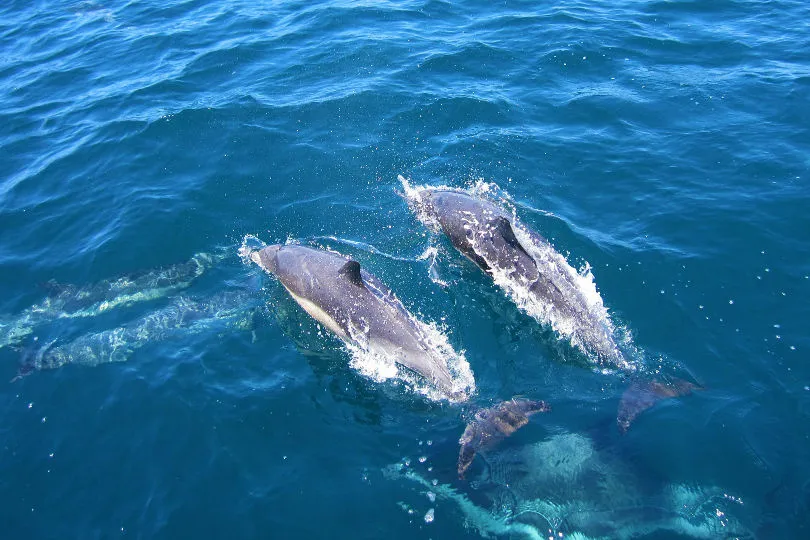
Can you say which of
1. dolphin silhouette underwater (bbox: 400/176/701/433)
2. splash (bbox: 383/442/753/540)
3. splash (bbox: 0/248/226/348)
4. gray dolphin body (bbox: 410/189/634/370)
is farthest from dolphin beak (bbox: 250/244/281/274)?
splash (bbox: 383/442/753/540)

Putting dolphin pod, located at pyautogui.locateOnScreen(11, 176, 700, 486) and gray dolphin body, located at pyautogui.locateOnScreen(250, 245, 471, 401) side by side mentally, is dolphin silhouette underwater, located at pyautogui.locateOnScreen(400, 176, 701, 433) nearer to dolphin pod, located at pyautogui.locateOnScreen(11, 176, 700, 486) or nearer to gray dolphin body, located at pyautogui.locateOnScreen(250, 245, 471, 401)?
dolphin pod, located at pyautogui.locateOnScreen(11, 176, 700, 486)

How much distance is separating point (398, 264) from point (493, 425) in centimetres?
551

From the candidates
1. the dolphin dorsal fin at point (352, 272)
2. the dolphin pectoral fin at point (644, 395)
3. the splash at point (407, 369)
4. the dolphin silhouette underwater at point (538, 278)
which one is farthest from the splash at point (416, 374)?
the dolphin pectoral fin at point (644, 395)

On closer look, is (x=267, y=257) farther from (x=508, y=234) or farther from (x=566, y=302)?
(x=566, y=302)

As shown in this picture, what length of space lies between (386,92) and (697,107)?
10889 mm

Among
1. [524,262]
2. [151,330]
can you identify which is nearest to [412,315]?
[524,262]

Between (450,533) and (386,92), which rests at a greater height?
(386,92)

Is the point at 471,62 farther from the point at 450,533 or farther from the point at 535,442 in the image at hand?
the point at 450,533

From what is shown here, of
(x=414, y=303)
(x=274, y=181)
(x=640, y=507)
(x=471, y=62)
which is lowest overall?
(x=640, y=507)

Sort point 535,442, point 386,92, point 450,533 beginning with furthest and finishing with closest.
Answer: point 386,92
point 535,442
point 450,533

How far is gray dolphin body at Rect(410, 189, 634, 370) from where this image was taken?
12.2m

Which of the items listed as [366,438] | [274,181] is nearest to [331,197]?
[274,181]

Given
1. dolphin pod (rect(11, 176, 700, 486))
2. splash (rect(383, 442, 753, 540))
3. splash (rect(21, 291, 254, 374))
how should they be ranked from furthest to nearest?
splash (rect(21, 291, 254, 374)), dolphin pod (rect(11, 176, 700, 486)), splash (rect(383, 442, 753, 540))

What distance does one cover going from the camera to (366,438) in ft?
35.4
